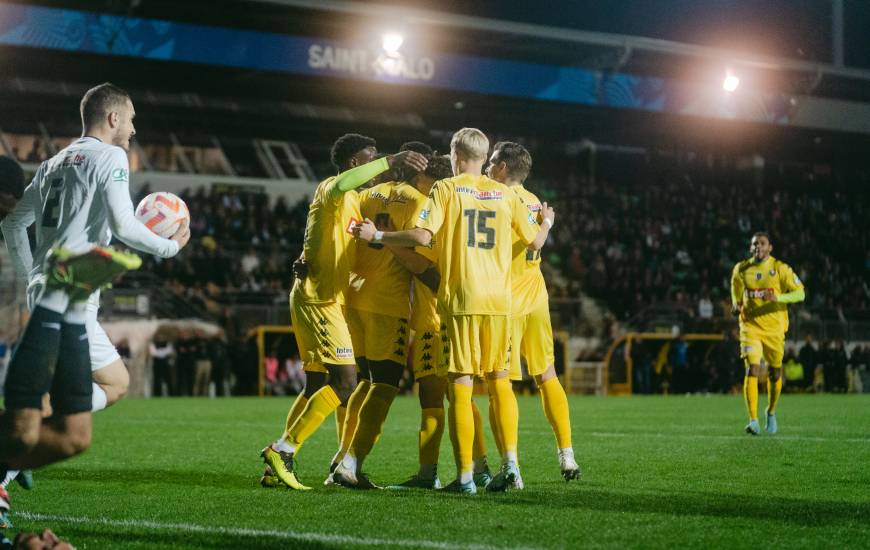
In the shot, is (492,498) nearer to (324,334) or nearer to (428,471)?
(428,471)

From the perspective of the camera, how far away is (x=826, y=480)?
779cm

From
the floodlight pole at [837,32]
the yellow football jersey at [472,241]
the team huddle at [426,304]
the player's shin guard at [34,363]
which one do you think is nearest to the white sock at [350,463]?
the team huddle at [426,304]

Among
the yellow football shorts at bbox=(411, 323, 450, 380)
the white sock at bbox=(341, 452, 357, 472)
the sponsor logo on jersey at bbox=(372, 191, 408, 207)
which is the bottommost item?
the white sock at bbox=(341, 452, 357, 472)

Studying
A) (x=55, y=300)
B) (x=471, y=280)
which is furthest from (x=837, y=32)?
(x=55, y=300)

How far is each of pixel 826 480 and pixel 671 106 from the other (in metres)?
30.4

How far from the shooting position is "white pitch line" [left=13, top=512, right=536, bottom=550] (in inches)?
197

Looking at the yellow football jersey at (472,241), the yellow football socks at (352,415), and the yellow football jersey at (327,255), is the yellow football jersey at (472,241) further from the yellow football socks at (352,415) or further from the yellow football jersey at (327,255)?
the yellow football socks at (352,415)

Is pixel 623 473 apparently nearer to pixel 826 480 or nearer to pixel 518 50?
pixel 826 480

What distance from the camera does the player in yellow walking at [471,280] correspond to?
7.05m

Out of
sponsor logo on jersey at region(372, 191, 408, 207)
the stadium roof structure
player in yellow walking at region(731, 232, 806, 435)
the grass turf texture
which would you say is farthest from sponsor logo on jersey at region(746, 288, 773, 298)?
the stadium roof structure

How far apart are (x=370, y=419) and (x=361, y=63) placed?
2607cm

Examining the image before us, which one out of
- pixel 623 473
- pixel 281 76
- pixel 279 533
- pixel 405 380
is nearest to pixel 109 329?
pixel 405 380

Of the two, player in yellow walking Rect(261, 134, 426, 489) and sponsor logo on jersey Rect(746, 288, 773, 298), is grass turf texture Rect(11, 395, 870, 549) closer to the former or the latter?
player in yellow walking Rect(261, 134, 426, 489)

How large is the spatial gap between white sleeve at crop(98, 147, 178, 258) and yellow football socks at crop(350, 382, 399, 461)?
2.25 meters
